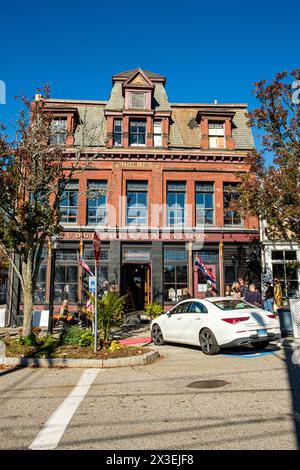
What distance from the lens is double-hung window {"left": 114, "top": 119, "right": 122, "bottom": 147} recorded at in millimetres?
20703

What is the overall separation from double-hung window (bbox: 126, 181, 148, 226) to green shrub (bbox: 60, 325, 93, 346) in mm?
9536

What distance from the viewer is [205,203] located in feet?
66.5

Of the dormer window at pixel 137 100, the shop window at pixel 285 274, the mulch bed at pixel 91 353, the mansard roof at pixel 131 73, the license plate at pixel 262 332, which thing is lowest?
the mulch bed at pixel 91 353

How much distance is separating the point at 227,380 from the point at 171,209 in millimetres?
13715

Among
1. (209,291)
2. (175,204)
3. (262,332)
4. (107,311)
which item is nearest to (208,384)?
(262,332)

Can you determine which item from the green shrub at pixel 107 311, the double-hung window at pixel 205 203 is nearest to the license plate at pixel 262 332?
the green shrub at pixel 107 311

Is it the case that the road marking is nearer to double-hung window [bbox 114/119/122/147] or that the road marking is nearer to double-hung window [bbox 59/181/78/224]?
double-hung window [bbox 59/181/78/224]

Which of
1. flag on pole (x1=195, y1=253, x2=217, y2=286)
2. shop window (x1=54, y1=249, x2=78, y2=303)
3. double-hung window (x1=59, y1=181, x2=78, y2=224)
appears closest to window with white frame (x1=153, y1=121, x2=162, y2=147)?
double-hung window (x1=59, y1=181, x2=78, y2=224)

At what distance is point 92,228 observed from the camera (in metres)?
19.2

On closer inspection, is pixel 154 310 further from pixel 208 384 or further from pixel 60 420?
pixel 60 420

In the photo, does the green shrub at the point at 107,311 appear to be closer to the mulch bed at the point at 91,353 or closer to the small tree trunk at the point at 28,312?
the mulch bed at the point at 91,353

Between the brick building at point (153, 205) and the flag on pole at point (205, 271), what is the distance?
45 cm

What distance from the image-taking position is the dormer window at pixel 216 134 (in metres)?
21.0

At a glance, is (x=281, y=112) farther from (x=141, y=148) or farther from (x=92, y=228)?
(x=92, y=228)
